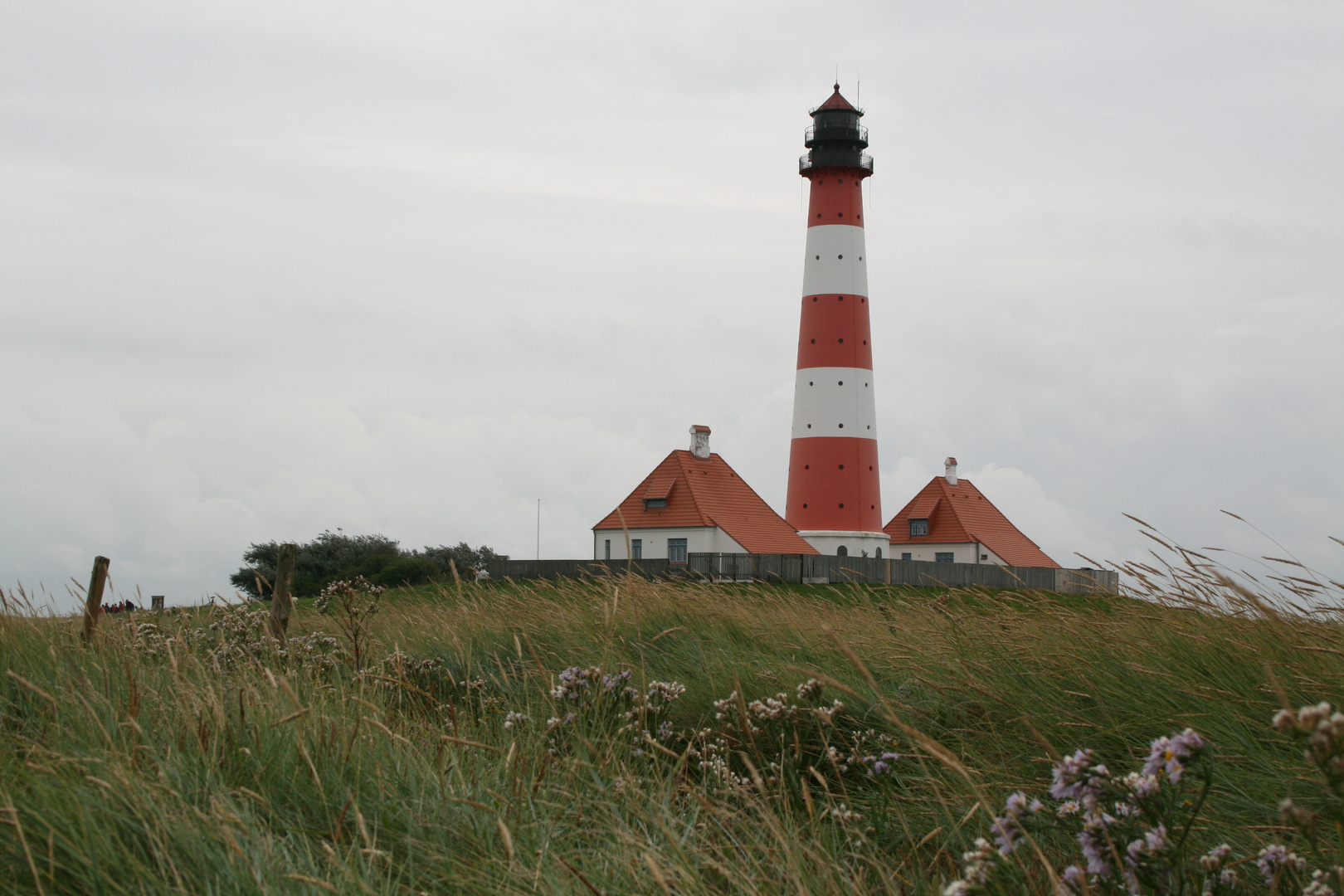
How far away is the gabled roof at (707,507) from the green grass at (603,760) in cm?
2773

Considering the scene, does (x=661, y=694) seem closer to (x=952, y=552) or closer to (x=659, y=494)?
(x=659, y=494)

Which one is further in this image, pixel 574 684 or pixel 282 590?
pixel 282 590

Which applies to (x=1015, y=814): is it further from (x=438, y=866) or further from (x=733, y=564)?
(x=733, y=564)

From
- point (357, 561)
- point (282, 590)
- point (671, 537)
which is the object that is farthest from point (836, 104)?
point (282, 590)

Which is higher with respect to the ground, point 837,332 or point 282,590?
point 837,332

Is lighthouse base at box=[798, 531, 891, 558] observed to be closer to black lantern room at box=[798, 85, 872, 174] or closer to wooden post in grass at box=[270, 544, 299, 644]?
black lantern room at box=[798, 85, 872, 174]

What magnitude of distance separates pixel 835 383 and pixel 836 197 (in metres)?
6.15

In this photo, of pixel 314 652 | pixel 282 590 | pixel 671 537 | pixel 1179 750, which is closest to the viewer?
pixel 1179 750

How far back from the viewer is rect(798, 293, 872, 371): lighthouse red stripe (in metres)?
32.2

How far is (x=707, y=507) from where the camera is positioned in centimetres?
3578

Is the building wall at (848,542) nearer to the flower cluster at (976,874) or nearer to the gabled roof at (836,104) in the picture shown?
the gabled roof at (836,104)

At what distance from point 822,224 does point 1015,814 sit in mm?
31521

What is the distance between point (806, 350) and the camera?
107ft

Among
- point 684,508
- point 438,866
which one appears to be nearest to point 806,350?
point 684,508
